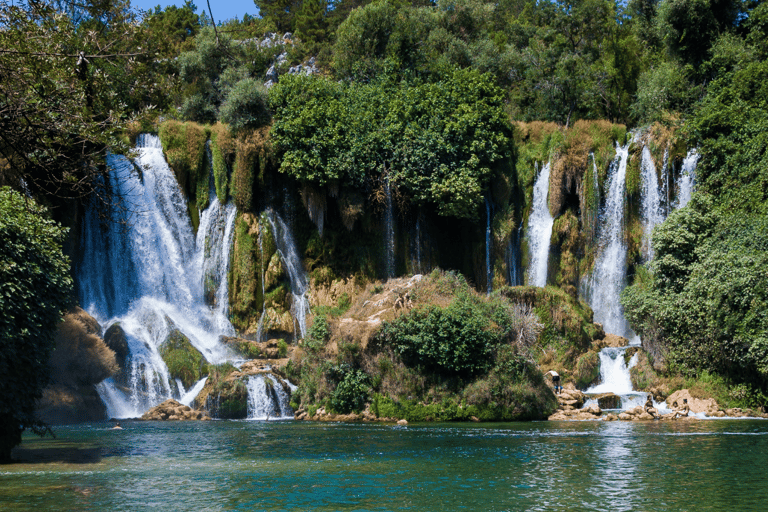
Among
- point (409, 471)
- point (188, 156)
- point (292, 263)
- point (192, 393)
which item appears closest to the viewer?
point (409, 471)

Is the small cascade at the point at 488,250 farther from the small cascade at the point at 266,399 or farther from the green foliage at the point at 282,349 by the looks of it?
the small cascade at the point at 266,399

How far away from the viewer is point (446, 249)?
144 feet

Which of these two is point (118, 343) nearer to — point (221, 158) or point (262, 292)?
point (262, 292)

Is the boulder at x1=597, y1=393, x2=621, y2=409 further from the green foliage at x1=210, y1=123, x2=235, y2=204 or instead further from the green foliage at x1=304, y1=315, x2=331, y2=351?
the green foliage at x1=210, y1=123, x2=235, y2=204

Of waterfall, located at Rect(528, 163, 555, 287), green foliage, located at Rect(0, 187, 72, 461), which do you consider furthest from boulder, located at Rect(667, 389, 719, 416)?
green foliage, located at Rect(0, 187, 72, 461)

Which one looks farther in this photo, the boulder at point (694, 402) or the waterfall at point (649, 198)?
the waterfall at point (649, 198)

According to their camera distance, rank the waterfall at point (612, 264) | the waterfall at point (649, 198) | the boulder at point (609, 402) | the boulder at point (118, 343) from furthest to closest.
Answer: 1. the waterfall at point (612, 264)
2. the waterfall at point (649, 198)
3. the boulder at point (118, 343)
4. the boulder at point (609, 402)

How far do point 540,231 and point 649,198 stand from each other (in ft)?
19.8

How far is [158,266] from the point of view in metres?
39.4

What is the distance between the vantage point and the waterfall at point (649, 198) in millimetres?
38188

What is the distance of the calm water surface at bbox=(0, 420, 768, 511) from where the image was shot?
1255 cm

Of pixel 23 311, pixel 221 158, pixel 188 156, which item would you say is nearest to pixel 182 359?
pixel 188 156

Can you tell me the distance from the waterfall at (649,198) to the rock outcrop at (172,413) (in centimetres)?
2358

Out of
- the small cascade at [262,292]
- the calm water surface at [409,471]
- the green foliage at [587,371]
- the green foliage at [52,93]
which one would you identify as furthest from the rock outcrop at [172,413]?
the green foliage at [52,93]
